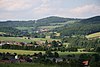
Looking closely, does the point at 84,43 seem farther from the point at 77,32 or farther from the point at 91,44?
the point at 77,32

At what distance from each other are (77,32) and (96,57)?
312 ft

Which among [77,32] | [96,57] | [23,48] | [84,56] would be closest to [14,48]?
[23,48]

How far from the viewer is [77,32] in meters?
148

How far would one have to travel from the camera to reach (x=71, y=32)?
15125 cm

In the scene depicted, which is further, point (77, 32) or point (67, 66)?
point (77, 32)

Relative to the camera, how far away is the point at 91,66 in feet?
145

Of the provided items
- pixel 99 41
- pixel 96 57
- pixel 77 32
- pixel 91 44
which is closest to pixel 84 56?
pixel 96 57

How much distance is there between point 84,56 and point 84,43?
115 ft

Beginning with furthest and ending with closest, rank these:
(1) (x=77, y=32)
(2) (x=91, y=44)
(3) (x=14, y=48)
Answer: (1) (x=77, y=32)
(2) (x=91, y=44)
(3) (x=14, y=48)

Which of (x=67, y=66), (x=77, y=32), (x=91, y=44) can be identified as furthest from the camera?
(x=77, y=32)

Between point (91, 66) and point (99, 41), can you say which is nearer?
point (91, 66)

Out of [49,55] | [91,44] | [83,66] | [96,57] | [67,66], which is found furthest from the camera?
[91,44]

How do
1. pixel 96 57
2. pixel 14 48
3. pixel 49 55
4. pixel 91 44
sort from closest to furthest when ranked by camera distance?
pixel 96 57 < pixel 49 55 < pixel 14 48 < pixel 91 44

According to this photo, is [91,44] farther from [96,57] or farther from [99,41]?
[96,57]
